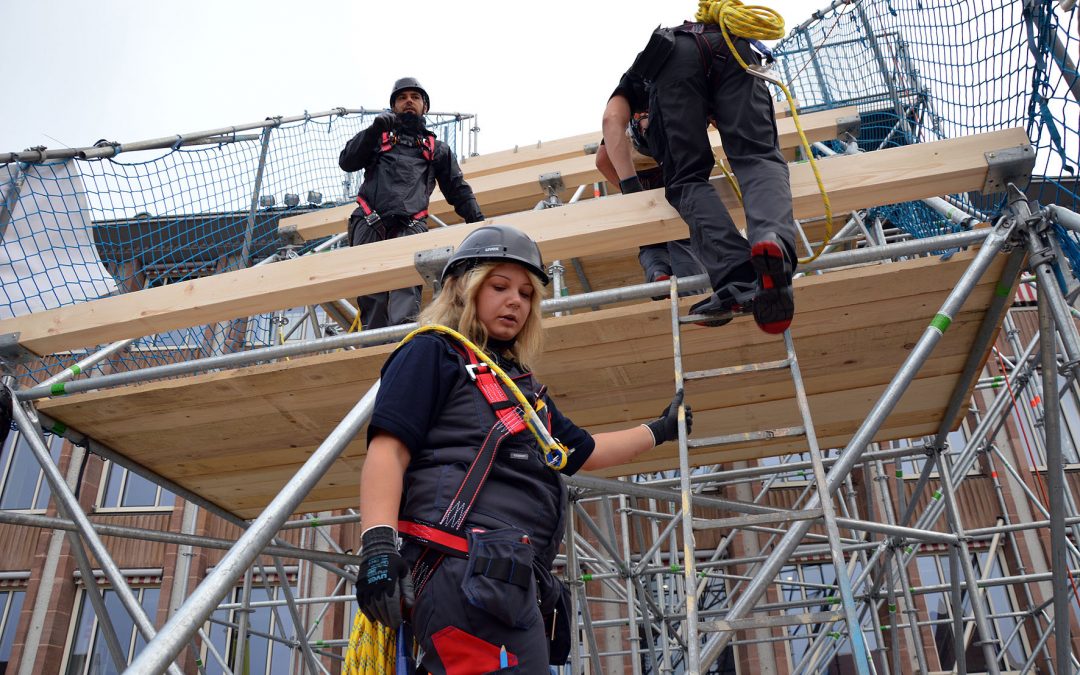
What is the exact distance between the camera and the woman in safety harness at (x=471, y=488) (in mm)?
2006

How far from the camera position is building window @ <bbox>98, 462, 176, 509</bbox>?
15.6 m

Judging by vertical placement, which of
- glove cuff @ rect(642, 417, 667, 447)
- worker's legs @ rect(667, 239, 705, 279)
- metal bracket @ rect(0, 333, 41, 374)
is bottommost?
glove cuff @ rect(642, 417, 667, 447)

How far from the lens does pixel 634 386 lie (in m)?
4.72

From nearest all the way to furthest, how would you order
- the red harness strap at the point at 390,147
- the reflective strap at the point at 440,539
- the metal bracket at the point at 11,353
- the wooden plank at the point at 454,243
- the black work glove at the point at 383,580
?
the black work glove at the point at 383,580 < the reflective strap at the point at 440,539 < the wooden plank at the point at 454,243 < the metal bracket at the point at 11,353 < the red harness strap at the point at 390,147

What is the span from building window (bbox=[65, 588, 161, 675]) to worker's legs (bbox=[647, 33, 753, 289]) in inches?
534

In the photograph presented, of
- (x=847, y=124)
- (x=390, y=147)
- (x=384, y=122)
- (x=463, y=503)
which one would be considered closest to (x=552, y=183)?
(x=390, y=147)

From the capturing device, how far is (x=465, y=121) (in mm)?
11320

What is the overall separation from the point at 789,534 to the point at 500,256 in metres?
1.68

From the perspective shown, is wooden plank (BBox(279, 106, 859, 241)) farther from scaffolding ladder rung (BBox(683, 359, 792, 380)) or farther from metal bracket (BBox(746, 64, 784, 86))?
scaffolding ladder rung (BBox(683, 359, 792, 380))

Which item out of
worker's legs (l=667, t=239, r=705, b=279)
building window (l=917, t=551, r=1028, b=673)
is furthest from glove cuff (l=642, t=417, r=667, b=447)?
building window (l=917, t=551, r=1028, b=673)

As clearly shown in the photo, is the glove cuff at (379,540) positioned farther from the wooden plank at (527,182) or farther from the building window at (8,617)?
the building window at (8,617)

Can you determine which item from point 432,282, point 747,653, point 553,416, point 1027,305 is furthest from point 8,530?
point 1027,305

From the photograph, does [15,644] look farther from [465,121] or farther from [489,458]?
[489,458]

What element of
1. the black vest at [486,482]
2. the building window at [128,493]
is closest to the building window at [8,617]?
the building window at [128,493]
